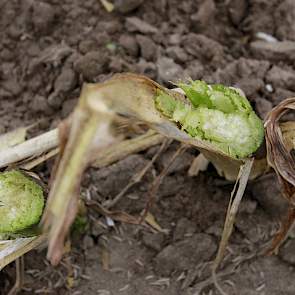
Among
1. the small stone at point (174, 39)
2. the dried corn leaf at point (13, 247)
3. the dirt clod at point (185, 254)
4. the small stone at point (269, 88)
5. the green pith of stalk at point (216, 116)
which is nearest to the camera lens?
the green pith of stalk at point (216, 116)

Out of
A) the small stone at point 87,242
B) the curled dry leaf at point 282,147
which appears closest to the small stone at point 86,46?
the small stone at point 87,242

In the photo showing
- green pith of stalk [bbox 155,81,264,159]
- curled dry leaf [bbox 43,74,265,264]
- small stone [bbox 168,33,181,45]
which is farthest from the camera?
small stone [bbox 168,33,181,45]

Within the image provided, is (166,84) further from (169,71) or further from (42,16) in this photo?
(42,16)

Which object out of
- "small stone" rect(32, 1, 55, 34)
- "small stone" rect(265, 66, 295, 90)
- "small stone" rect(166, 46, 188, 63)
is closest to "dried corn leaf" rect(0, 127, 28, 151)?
"small stone" rect(32, 1, 55, 34)

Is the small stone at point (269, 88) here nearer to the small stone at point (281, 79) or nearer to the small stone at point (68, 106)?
the small stone at point (281, 79)

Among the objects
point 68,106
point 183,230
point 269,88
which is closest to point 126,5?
point 68,106

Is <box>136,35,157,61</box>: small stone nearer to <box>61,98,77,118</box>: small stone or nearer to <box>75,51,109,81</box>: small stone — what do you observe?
<box>75,51,109,81</box>: small stone

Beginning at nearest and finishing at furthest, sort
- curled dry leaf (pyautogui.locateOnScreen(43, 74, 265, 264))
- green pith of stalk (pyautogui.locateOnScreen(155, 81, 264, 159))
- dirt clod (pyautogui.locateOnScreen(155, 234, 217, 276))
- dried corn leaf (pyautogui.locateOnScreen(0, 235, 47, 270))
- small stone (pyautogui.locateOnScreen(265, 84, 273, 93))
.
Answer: curled dry leaf (pyautogui.locateOnScreen(43, 74, 265, 264))
green pith of stalk (pyautogui.locateOnScreen(155, 81, 264, 159))
dried corn leaf (pyautogui.locateOnScreen(0, 235, 47, 270))
dirt clod (pyautogui.locateOnScreen(155, 234, 217, 276))
small stone (pyautogui.locateOnScreen(265, 84, 273, 93))

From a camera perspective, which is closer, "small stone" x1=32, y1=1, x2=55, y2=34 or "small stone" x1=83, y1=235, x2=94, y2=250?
"small stone" x1=83, y1=235, x2=94, y2=250
